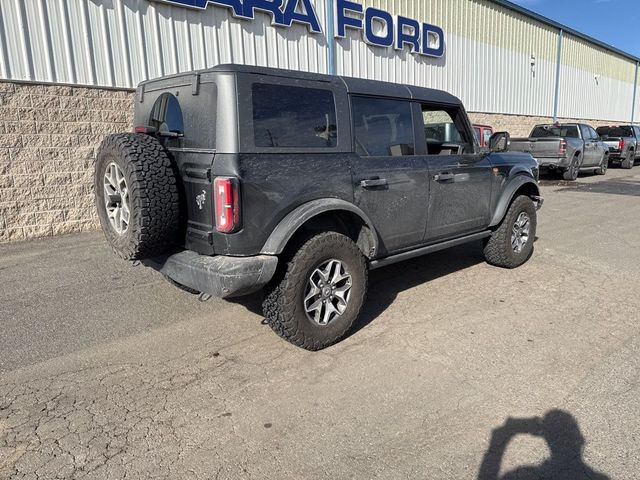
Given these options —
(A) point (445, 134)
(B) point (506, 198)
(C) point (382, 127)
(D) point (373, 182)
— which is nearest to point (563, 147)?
(B) point (506, 198)

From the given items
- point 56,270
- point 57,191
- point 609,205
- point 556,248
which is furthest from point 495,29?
point 56,270

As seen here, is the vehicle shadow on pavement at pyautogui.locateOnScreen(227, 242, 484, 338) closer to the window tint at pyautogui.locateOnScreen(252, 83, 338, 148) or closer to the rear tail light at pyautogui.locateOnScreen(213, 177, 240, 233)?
the rear tail light at pyautogui.locateOnScreen(213, 177, 240, 233)

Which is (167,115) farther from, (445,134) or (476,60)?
(476,60)

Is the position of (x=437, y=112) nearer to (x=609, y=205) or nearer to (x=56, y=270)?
(x=56, y=270)

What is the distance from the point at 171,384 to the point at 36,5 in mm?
6756

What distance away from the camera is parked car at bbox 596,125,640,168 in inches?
754

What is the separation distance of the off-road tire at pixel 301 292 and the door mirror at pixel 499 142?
2.43m

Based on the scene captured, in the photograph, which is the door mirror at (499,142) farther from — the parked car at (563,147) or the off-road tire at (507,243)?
the parked car at (563,147)

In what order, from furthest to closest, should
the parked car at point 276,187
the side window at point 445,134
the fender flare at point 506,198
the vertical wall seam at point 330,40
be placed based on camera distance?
the vertical wall seam at point 330,40 < the fender flare at point 506,198 < the side window at point 445,134 < the parked car at point 276,187

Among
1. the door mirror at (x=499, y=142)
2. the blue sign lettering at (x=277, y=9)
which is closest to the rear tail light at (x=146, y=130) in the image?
the door mirror at (x=499, y=142)

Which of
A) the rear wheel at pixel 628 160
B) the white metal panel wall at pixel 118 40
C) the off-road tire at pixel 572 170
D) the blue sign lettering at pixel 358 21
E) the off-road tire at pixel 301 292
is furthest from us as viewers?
the rear wheel at pixel 628 160

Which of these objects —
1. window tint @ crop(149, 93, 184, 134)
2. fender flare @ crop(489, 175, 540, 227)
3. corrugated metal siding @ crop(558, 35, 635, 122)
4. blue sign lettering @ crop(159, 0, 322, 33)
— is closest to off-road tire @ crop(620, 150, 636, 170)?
corrugated metal siding @ crop(558, 35, 635, 122)

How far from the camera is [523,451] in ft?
7.96

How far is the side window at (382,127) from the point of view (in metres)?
3.90
